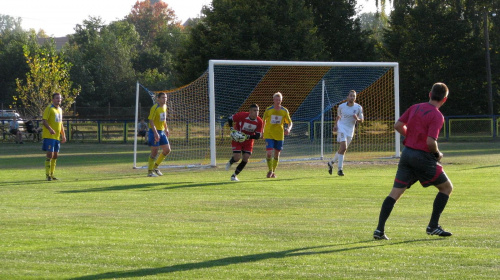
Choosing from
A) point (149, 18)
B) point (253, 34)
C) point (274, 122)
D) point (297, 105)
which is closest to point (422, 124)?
point (274, 122)

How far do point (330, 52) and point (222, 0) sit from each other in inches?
316

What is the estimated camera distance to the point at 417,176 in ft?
25.4

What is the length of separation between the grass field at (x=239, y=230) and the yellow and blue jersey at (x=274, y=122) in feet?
4.05

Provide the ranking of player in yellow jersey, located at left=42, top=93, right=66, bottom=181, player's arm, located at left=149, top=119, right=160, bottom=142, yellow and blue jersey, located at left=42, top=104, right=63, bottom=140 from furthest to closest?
1. player's arm, located at left=149, top=119, right=160, bottom=142
2. yellow and blue jersey, located at left=42, top=104, right=63, bottom=140
3. player in yellow jersey, located at left=42, top=93, right=66, bottom=181

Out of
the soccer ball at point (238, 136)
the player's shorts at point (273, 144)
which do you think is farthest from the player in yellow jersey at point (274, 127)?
the soccer ball at point (238, 136)

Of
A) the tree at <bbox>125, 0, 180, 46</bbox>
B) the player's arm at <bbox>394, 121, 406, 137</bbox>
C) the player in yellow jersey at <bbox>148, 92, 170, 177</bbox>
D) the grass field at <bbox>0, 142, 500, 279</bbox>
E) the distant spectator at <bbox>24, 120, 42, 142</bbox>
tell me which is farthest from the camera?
the tree at <bbox>125, 0, 180, 46</bbox>

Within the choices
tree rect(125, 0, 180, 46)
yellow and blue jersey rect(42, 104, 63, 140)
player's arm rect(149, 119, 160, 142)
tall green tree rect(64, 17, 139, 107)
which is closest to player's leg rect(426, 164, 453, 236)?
player's arm rect(149, 119, 160, 142)

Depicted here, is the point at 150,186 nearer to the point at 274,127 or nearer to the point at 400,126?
the point at 274,127

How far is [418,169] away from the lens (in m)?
7.64

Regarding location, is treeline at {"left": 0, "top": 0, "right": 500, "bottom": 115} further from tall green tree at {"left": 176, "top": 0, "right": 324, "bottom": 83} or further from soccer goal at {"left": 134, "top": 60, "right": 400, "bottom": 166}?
soccer goal at {"left": 134, "top": 60, "right": 400, "bottom": 166}

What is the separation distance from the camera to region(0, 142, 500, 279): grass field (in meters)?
6.30

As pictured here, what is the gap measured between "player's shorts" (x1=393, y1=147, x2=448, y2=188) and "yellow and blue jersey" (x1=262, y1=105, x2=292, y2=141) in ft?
28.9

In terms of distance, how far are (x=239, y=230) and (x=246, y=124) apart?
757 cm

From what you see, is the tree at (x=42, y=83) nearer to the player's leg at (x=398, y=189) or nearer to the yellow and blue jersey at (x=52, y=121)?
the yellow and blue jersey at (x=52, y=121)
